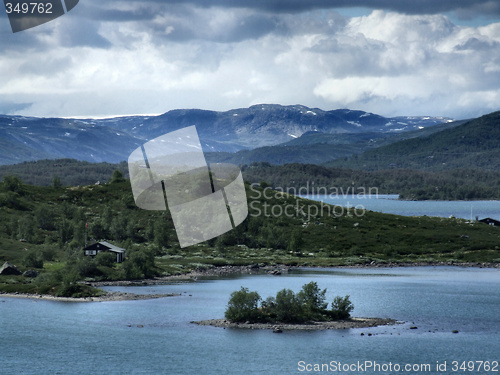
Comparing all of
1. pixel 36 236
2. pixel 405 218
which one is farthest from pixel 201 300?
pixel 405 218

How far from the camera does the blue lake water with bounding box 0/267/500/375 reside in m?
57.4

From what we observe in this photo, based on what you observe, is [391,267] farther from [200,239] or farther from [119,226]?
[119,226]

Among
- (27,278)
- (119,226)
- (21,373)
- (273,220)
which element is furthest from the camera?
(273,220)

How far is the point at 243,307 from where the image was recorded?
71.1m

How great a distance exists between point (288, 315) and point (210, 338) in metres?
10.3

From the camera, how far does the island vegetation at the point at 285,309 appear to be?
2781 inches

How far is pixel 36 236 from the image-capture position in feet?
484

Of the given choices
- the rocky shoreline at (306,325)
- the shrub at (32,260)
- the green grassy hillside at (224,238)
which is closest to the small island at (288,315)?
the rocky shoreline at (306,325)

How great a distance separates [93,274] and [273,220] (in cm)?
8272

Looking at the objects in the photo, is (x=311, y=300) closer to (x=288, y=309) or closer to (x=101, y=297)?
(x=288, y=309)

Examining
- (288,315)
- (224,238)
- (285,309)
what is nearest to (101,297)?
(285,309)

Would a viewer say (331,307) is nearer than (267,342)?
No

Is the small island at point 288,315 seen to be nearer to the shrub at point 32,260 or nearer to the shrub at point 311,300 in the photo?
the shrub at point 311,300

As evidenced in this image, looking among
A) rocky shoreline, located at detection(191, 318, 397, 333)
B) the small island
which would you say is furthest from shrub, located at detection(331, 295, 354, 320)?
rocky shoreline, located at detection(191, 318, 397, 333)
